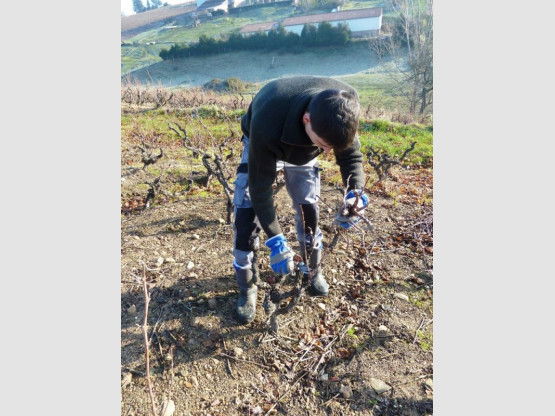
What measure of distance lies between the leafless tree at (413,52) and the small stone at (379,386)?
13941 mm

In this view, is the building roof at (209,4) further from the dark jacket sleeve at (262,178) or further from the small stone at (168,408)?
the small stone at (168,408)

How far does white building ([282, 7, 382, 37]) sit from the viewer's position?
1994 cm

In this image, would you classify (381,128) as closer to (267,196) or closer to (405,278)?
(405,278)

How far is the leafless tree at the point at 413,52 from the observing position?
14.9 metres

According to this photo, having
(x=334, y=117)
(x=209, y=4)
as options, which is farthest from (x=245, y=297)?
(x=209, y=4)

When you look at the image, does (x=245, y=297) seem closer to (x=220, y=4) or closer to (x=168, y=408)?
(x=168, y=408)

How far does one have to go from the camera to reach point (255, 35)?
23.0 meters

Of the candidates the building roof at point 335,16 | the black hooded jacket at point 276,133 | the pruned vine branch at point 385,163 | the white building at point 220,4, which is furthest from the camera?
the white building at point 220,4

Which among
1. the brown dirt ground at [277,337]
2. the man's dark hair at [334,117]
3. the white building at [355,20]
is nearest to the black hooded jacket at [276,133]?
the man's dark hair at [334,117]

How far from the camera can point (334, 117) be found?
4.57 feet

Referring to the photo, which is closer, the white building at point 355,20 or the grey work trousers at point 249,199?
the grey work trousers at point 249,199

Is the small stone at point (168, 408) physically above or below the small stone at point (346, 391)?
Result: above

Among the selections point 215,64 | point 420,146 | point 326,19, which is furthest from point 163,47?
point 420,146

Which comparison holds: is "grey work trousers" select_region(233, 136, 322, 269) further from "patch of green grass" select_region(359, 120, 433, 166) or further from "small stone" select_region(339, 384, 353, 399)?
"patch of green grass" select_region(359, 120, 433, 166)
